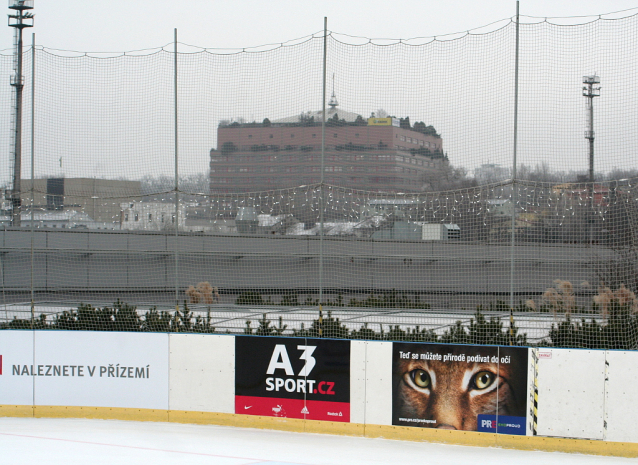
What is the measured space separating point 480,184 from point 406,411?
10.0 ft

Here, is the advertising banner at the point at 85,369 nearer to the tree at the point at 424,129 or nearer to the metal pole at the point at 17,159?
the metal pole at the point at 17,159

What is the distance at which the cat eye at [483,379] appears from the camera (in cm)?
670

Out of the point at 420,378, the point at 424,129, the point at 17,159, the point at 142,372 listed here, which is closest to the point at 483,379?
the point at 420,378

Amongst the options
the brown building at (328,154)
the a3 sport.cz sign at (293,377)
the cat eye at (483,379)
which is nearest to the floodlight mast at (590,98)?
the brown building at (328,154)

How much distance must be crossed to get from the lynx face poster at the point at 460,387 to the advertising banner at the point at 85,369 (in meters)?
3.12

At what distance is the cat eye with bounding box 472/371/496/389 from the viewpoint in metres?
6.70

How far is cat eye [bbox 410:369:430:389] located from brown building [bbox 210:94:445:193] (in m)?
2.58

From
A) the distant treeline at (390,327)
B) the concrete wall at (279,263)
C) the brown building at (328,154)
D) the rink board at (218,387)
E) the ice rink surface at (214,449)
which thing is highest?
→ the brown building at (328,154)

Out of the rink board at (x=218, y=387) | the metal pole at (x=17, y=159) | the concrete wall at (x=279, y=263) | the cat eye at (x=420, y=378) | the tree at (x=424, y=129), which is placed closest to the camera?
the rink board at (x=218, y=387)

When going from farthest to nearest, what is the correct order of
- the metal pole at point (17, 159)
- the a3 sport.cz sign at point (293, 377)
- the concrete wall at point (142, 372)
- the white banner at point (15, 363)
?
the metal pole at point (17, 159)
the white banner at point (15, 363)
the a3 sport.cz sign at point (293, 377)
the concrete wall at point (142, 372)

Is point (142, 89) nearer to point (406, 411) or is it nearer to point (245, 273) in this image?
point (245, 273)

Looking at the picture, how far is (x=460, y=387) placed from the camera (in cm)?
678

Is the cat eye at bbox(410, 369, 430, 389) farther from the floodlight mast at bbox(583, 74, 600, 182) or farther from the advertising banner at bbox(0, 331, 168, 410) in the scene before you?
the floodlight mast at bbox(583, 74, 600, 182)

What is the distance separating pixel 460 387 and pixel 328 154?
353cm
